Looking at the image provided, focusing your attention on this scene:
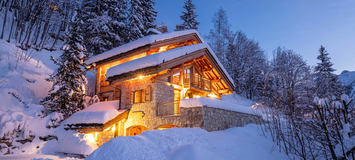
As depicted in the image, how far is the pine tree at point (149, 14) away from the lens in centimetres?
2872

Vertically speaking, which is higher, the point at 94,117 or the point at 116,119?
the point at 94,117

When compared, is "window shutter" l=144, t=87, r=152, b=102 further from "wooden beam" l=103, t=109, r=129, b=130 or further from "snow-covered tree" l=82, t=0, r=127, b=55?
"snow-covered tree" l=82, t=0, r=127, b=55

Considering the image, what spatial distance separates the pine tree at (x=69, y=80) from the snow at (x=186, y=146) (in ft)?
30.8

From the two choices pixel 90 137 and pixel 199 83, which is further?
pixel 199 83

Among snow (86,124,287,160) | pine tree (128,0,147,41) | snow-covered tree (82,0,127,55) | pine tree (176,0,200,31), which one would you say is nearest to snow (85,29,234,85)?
snow (86,124,287,160)

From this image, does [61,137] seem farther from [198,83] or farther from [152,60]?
[198,83]

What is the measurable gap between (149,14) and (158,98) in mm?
19891

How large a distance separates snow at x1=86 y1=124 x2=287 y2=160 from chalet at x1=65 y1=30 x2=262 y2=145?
199cm

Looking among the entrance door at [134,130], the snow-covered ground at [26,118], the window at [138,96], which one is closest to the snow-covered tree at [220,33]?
the window at [138,96]

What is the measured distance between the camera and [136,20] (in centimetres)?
2609

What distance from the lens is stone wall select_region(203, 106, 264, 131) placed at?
1069 centimetres

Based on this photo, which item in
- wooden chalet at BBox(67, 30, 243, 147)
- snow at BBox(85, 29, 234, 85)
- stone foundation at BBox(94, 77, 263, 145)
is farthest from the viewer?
snow at BBox(85, 29, 234, 85)

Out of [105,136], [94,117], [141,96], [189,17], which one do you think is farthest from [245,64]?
[94,117]

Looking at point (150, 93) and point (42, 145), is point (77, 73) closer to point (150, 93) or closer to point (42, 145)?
point (42, 145)
